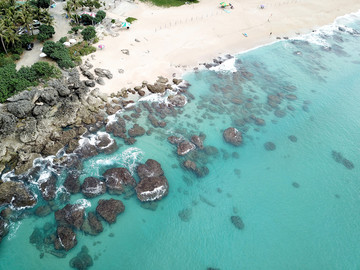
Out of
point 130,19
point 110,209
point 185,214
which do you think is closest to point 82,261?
point 110,209

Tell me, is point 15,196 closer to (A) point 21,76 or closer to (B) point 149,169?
(B) point 149,169

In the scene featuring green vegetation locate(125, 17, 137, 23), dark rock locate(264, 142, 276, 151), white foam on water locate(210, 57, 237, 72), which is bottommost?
dark rock locate(264, 142, 276, 151)

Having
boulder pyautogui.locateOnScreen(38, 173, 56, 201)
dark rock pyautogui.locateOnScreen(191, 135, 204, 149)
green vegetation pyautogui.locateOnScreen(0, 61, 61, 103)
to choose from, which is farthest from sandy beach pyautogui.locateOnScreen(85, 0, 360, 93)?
boulder pyautogui.locateOnScreen(38, 173, 56, 201)

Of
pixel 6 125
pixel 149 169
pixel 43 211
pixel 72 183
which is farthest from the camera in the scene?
pixel 149 169

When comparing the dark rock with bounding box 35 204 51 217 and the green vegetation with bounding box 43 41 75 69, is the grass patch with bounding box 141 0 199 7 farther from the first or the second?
the dark rock with bounding box 35 204 51 217

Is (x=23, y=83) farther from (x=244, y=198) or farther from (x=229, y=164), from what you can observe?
(x=244, y=198)

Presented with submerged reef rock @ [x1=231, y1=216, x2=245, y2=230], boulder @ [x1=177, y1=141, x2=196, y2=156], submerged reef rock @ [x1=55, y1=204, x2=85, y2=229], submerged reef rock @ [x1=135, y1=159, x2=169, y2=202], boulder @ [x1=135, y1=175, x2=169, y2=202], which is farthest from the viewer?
boulder @ [x1=177, y1=141, x2=196, y2=156]

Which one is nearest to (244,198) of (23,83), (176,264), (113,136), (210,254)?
(210,254)
